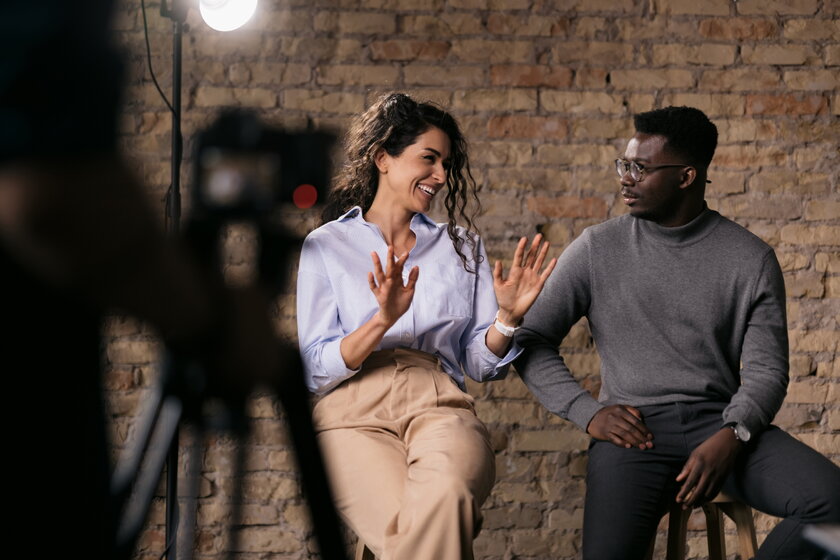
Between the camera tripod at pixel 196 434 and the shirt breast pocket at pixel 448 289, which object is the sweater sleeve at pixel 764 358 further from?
the camera tripod at pixel 196 434

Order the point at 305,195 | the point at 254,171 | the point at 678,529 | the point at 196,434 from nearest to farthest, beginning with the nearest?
1. the point at 196,434
2. the point at 254,171
3. the point at 305,195
4. the point at 678,529

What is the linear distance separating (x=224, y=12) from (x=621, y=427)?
1504 millimetres

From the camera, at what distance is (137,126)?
293 cm

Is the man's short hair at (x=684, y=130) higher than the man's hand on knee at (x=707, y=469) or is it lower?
higher

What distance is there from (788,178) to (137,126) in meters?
2.20

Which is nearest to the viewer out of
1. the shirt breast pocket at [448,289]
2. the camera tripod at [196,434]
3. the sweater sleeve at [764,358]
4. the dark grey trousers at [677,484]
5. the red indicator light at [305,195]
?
the camera tripod at [196,434]

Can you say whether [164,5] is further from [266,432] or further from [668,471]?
[668,471]

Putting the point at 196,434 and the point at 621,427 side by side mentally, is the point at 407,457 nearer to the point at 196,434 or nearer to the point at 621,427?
the point at 621,427

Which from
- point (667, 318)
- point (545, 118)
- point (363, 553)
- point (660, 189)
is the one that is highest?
point (545, 118)

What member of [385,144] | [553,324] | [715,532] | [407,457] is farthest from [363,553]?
[385,144]

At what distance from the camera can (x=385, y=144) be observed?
2.35m

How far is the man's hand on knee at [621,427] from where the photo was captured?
2.10 m

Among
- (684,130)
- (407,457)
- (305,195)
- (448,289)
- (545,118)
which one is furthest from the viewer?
(545,118)

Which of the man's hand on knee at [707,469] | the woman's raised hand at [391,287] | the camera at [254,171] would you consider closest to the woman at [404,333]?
the woman's raised hand at [391,287]
